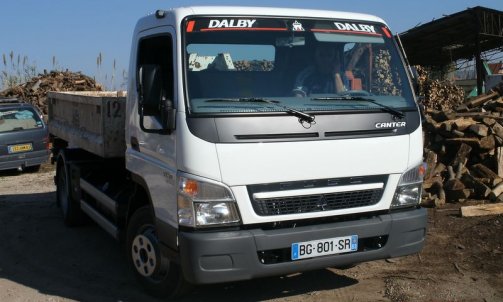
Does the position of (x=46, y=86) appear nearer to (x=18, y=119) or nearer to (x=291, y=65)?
(x=18, y=119)

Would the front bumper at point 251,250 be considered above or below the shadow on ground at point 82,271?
above

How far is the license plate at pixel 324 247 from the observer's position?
434cm

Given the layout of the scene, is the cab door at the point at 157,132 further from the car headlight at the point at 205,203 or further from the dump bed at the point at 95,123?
the dump bed at the point at 95,123

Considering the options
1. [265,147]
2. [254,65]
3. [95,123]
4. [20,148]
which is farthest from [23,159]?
[265,147]

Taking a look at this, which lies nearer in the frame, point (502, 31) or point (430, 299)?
point (430, 299)

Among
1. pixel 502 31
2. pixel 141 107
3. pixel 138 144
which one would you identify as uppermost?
pixel 502 31

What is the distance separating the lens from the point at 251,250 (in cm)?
420

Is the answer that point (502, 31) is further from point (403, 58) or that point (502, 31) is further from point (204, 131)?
point (204, 131)

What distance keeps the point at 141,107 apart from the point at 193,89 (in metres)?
0.55

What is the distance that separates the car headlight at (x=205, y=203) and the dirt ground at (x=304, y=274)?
1.16m

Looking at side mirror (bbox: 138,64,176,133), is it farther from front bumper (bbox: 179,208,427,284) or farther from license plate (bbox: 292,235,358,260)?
license plate (bbox: 292,235,358,260)

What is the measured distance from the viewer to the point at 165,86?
180 inches

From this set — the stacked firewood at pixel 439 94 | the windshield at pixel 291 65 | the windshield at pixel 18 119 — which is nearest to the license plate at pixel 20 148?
the windshield at pixel 18 119

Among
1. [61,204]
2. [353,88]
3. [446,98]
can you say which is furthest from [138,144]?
[446,98]
